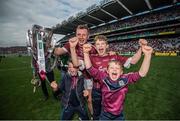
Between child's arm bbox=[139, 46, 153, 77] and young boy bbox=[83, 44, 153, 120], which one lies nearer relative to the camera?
child's arm bbox=[139, 46, 153, 77]

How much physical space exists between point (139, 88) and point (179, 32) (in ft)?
115

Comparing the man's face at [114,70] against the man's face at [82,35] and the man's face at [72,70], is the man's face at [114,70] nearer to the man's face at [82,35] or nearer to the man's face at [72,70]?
the man's face at [72,70]

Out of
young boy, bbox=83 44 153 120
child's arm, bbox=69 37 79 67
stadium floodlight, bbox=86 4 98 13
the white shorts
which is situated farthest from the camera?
stadium floodlight, bbox=86 4 98 13

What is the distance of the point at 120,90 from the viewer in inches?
128

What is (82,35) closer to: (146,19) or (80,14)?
(146,19)

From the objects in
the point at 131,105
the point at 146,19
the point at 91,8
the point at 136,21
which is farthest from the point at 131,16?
the point at 131,105

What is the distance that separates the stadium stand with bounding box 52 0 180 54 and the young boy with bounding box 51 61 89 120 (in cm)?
3618

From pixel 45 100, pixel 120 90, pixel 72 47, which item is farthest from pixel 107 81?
pixel 45 100

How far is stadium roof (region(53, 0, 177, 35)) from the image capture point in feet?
141

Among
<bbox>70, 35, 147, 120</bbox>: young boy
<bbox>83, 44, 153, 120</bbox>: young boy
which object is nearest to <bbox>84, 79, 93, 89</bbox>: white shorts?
<bbox>70, 35, 147, 120</bbox>: young boy

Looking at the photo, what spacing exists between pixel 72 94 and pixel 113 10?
48126mm

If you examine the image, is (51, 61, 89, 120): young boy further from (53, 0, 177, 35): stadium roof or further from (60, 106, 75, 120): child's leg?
(53, 0, 177, 35): stadium roof

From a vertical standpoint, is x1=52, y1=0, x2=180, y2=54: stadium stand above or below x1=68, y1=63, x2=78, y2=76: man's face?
above

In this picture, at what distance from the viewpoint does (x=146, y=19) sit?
47.7 meters
